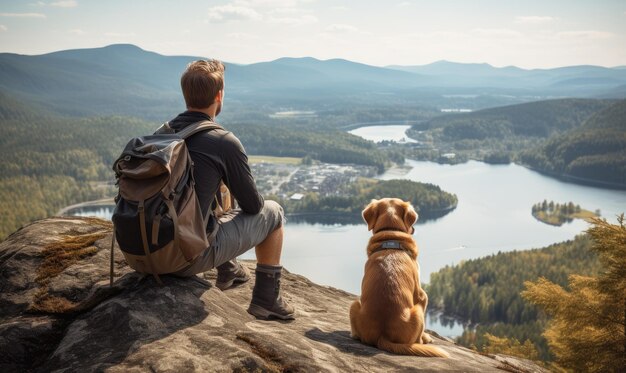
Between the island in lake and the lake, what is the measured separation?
0.97 m

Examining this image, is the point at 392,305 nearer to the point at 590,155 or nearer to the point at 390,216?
the point at 390,216

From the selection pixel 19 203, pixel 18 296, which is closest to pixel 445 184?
pixel 19 203

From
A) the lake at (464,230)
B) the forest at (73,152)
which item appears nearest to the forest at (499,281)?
the lake at (464,230)

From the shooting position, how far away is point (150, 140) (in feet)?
15.3

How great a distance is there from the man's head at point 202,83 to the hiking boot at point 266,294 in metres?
1.78

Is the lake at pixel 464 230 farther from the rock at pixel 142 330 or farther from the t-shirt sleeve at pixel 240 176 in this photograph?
the t-shirt sleeve at pixel 240 176

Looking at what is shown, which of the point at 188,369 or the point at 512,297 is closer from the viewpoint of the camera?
the point at 188,369

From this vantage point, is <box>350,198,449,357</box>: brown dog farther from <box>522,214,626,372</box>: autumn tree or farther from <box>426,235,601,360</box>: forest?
<box>426,235,601,360</box>: forest

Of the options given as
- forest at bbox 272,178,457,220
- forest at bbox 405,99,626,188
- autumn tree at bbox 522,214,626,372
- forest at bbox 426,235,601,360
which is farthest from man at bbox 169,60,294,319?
forest at bbox 405,99,626,188

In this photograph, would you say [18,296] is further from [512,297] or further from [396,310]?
[512,297]

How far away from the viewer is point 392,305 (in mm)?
5023

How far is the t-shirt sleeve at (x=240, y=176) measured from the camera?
4.93 m

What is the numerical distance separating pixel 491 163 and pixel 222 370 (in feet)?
482

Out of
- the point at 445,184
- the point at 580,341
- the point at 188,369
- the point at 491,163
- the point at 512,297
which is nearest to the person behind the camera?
the point at 188,369
